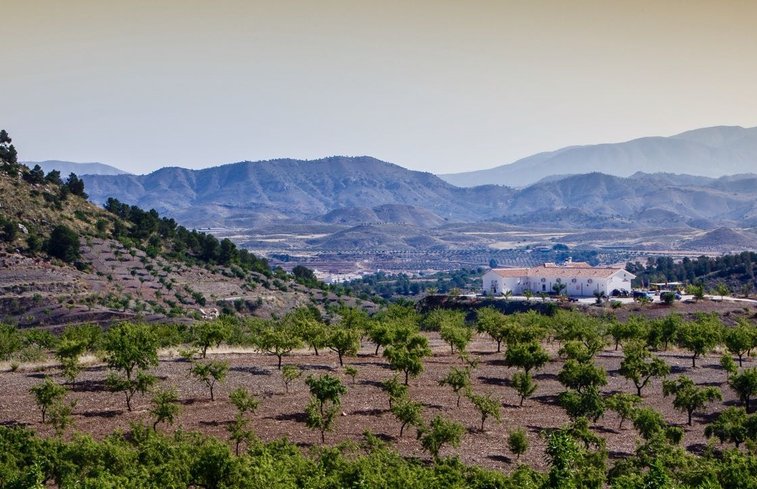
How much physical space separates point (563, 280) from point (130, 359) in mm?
74691

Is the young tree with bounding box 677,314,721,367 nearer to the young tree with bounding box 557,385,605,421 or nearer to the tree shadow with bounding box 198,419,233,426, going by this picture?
the young tree with bounding box 557,385,605,421

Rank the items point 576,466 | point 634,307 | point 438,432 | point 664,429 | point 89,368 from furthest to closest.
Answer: point 634,307 → point 89,368 → point 664,429 → point 438,432 → point 576,466

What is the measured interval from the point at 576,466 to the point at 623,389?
17.7 m

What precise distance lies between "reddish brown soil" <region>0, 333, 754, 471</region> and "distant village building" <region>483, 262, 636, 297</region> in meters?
52.6

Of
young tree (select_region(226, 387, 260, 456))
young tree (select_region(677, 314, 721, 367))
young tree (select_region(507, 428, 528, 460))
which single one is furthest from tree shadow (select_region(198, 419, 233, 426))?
young tree (select_region(677, 314, 721, 367))

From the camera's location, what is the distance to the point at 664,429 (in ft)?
93.4

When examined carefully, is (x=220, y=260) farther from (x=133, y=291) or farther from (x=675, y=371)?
(x=675, y=371)

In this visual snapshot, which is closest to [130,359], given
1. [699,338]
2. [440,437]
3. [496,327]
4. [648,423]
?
[440,437]

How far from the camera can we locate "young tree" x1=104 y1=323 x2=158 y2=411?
3066cm

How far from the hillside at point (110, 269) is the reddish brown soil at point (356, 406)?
2676 cm

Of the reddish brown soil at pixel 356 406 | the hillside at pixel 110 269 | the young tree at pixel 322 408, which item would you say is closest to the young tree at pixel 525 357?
the reddish brown soil at pixel 356 406

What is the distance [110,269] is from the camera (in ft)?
249

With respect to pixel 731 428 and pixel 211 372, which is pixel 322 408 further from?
pixel 731 428

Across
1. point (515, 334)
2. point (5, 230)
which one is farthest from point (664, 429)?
point (5, 230)
